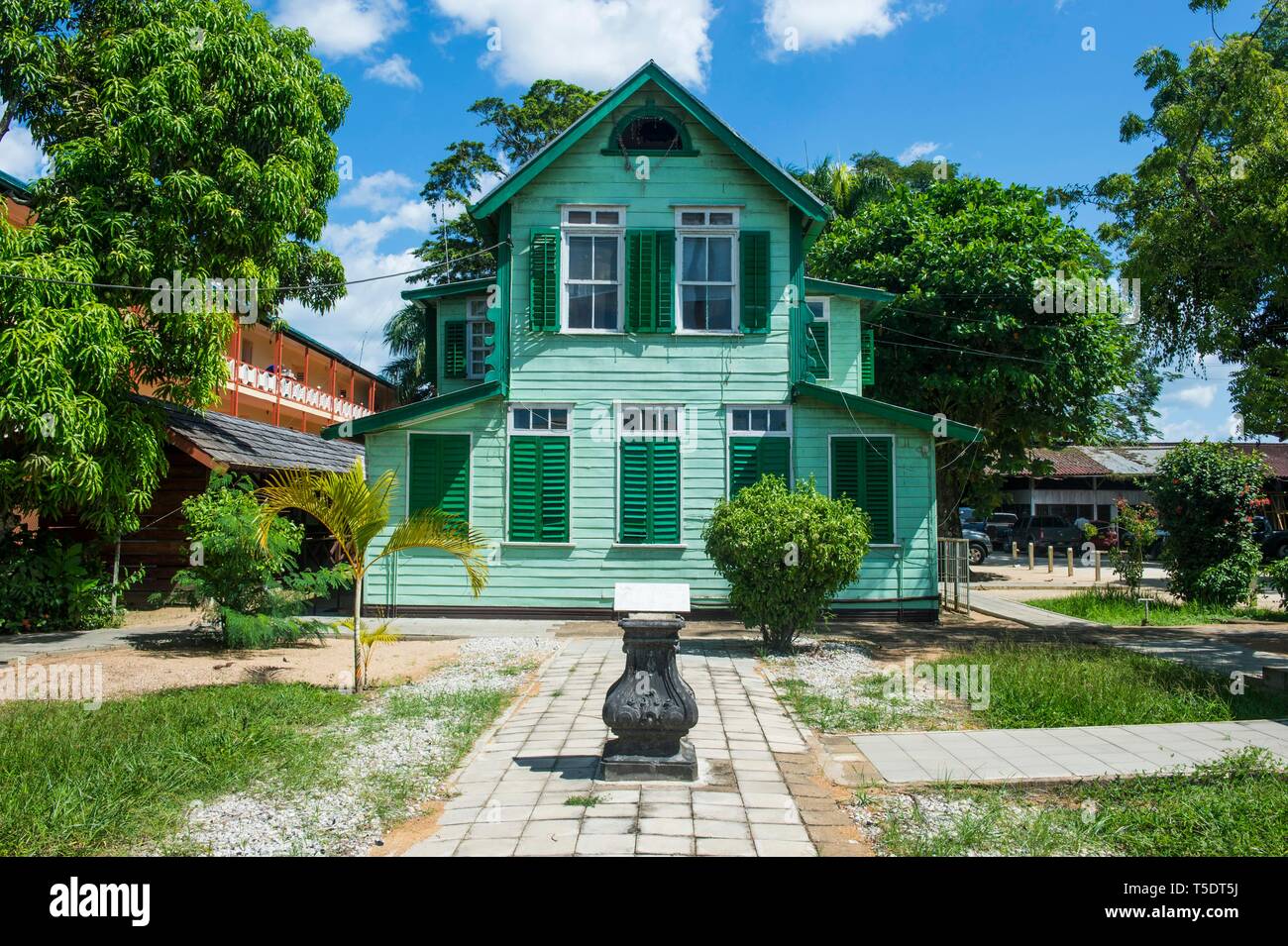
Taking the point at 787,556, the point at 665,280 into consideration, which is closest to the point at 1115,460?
the point at 665,280

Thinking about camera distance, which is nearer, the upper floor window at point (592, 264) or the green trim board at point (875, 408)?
the green trim board at point (875, 408)

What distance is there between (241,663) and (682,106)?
1086cm

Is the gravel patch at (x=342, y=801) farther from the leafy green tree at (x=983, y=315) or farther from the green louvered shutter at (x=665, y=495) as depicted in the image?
the leafy green tree at (x=983, y=315)

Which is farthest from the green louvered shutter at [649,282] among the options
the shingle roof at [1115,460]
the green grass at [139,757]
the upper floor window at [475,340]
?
the shingle roof at [1115,460]

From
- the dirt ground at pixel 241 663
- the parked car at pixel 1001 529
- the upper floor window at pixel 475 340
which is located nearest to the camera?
the dirt ground at pixel 241 663

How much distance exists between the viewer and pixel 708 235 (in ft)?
49.0

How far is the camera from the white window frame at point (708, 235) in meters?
14.8

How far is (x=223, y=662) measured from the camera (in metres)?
10.7

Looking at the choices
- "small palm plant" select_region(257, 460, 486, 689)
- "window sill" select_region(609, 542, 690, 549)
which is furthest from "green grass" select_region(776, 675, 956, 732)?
"window sill" select_region(609, 542, 690, 549)

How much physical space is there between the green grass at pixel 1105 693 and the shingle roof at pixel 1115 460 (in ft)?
99.9

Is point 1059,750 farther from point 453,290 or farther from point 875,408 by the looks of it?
point 453,290

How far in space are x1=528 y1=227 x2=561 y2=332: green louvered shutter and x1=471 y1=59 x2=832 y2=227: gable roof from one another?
92cm
